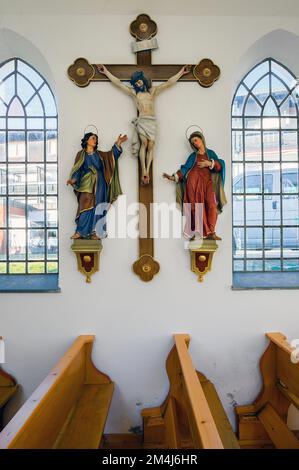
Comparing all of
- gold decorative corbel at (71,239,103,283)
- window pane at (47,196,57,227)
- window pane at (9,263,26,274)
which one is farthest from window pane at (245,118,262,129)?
window pane at (9,263,26,274)

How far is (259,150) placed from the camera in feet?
11.7

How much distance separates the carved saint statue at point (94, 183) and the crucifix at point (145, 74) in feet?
0.93

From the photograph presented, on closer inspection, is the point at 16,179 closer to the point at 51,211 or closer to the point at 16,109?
the point at 51,211

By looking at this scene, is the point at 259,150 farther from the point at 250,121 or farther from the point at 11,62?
the point at 11,62

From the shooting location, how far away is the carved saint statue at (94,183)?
2.94m

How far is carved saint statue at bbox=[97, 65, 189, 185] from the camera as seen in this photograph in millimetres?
2945

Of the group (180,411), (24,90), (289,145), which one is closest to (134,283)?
(180,411)

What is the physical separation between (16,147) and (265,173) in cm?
290

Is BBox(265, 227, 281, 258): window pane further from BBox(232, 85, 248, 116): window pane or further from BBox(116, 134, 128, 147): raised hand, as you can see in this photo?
BBox(116, 134, 128, 147): raised hand

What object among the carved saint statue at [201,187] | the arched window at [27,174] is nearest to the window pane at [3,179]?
the arched window at [27,174]

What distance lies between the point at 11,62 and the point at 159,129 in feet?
6.34

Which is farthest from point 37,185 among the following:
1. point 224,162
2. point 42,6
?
point 224,162

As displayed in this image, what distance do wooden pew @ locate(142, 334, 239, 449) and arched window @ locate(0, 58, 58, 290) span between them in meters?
1.70

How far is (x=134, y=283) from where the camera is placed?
310 centimetres
